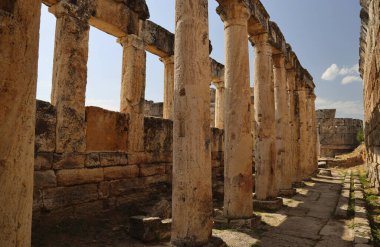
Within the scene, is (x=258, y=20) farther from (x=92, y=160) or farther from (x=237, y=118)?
(x=92, y=160)

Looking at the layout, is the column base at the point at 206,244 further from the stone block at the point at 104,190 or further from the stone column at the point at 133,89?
the stone column at the point at 133,89

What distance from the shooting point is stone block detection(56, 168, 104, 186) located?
581cm

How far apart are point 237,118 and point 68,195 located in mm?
3804

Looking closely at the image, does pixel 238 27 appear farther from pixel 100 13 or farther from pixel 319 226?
pixel 319 226

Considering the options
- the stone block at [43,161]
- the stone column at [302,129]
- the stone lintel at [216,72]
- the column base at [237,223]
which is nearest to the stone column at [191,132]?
the column base at [237,223]

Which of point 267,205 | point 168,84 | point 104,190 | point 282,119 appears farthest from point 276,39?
point 104,190

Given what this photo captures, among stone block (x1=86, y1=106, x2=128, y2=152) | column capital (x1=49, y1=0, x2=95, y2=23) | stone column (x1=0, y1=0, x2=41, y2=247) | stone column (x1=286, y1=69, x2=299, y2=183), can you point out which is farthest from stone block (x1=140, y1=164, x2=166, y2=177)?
stone column (x1=286, y1=69, x2=299, y2=183)

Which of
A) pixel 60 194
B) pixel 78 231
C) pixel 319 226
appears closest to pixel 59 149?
pixel 60 194

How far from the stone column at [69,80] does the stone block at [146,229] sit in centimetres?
210

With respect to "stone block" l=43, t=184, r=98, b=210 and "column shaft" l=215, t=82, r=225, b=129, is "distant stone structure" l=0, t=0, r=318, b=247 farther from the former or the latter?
"column shaft" l=215, t=82, r=225, b=129

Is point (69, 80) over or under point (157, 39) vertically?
under

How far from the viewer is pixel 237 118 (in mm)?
6211

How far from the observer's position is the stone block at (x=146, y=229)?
204 inches

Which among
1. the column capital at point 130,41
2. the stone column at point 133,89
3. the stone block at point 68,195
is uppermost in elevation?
the column capital at point 130,41
